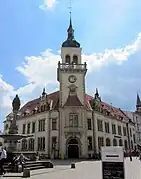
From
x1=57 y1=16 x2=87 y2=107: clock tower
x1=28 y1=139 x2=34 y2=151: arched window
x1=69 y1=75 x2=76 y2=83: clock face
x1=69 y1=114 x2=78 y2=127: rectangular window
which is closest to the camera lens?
x1=69 y1=114 x2=78 y2=127: rectangular window

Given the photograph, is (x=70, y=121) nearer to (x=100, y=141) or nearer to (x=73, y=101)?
(x=73, y=101)

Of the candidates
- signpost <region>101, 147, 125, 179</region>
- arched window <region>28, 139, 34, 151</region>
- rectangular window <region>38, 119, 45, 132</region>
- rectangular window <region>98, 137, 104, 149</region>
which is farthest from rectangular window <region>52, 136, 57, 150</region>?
signpost <region>101, 147, 125, 179</region>

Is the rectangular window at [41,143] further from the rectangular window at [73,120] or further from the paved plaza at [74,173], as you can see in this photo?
the paved plaza at [74,173]

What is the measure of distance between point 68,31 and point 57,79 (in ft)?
43.2

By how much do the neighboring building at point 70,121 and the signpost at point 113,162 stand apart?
3370cm

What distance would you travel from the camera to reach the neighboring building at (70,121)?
41594 mm

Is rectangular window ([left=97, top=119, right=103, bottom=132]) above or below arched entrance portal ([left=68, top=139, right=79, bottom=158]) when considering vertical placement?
above

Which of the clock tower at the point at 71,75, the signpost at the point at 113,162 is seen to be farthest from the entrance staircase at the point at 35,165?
the clock tower at the point at 71,75

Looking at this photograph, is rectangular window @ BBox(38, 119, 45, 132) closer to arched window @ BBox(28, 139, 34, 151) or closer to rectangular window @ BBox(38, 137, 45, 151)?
rectangular window @ BBox(38, 137, 45, 151)

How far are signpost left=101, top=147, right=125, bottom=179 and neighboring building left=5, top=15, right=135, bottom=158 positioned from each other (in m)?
33.7

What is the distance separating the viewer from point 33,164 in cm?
2088

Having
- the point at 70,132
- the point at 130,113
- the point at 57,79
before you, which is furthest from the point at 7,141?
the point at 130,113

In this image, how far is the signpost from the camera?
7.67 m

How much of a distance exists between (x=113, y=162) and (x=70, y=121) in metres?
34.9
